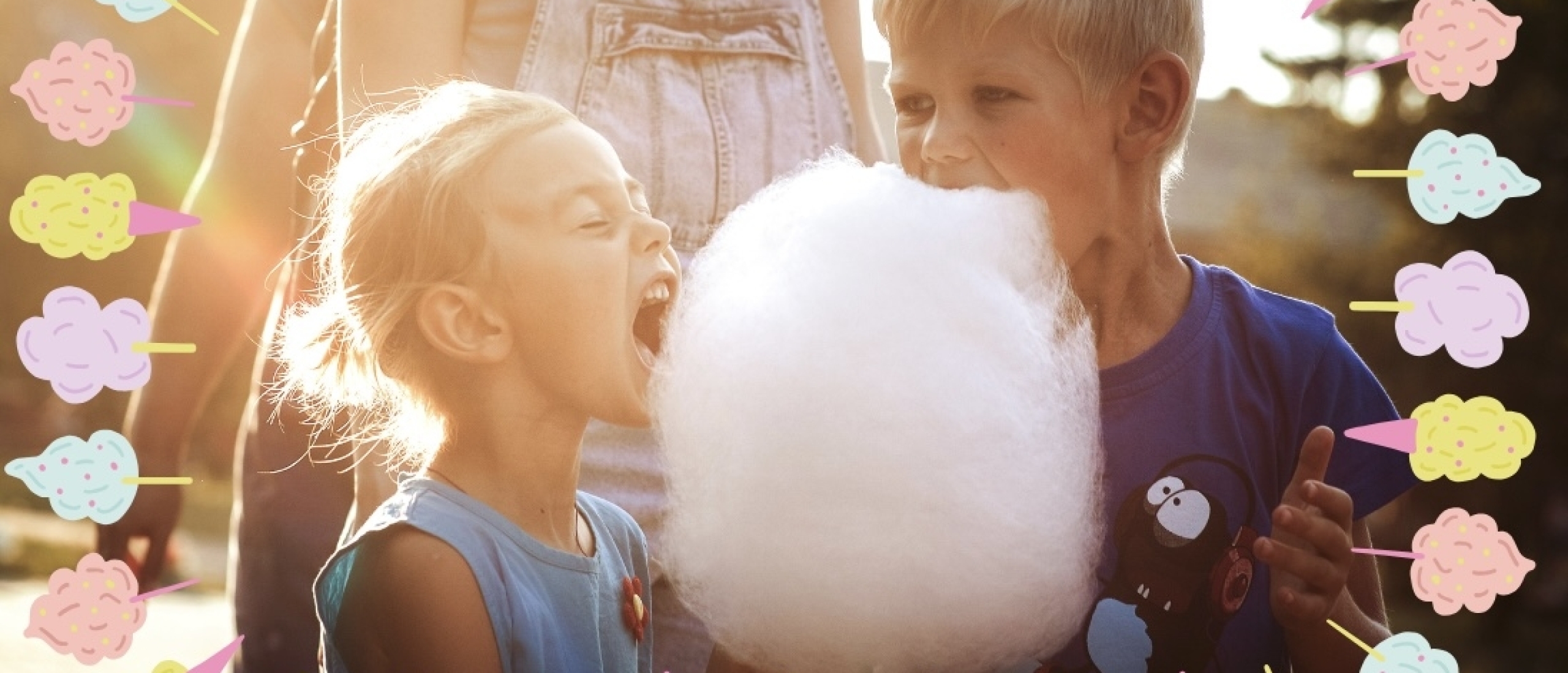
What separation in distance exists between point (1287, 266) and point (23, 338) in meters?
3.73

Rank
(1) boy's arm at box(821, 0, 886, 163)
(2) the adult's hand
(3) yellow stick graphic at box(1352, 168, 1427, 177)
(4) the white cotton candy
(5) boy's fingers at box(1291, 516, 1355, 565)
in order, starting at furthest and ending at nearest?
(2) the adult's hand, (1) boy's arm at box(821, 0, 886, 163), (3) yellow stick graphic at box(1352, 168, 1427, 177), (5) boy's fingers at box(1291, 516, 1355, 565), (4) the white cotton candy

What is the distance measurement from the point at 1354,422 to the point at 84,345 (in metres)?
1.13

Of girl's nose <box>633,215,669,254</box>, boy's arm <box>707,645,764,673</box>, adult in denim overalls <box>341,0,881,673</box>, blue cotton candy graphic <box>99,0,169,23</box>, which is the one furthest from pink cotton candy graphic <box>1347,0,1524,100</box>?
blue cotton candy graphic <box>99,0,169,23</box>

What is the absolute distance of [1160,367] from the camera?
118 centimetres

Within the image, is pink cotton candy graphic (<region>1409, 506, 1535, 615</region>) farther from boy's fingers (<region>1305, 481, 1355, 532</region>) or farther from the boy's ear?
the boy's ear

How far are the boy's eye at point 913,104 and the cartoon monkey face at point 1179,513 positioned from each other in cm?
37

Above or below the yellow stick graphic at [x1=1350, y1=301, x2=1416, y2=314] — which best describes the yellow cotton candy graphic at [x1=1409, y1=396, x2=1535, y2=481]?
below

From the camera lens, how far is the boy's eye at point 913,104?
1.16 meters

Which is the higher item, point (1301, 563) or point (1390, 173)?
point (1390, 173)

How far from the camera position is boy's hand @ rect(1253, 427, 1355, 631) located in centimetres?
110

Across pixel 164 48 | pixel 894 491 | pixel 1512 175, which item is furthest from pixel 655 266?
pixel 164 48

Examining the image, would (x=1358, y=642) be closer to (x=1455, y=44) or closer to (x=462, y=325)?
(x=1455, y=44)

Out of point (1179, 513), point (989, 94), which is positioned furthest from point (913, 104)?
point (1179, 513)

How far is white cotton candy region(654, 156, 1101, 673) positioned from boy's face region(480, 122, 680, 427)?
48 millimetres
